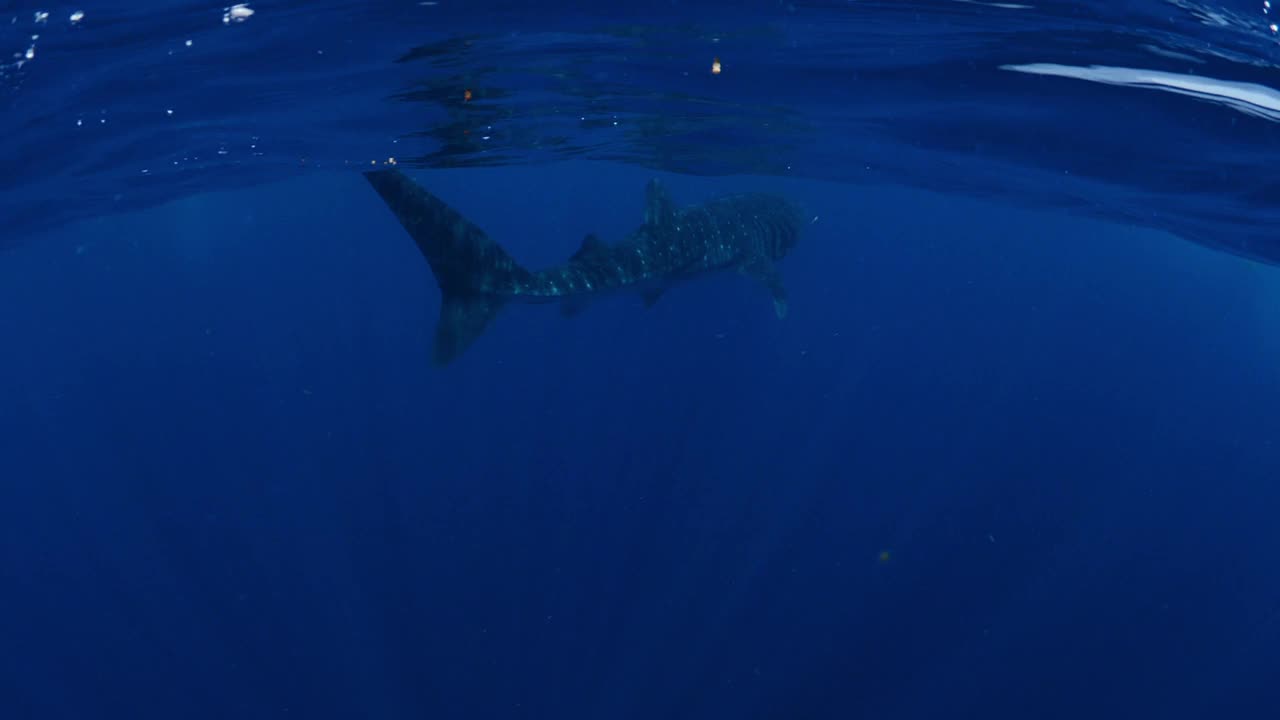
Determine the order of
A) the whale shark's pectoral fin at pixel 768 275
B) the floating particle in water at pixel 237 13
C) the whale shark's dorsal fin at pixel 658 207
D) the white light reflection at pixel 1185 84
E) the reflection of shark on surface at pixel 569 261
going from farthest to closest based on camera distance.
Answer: the whale shark's pectoral fin at pixel 768 275
the whale shark's dorsal fin at pixel 658 207
the reflection of shark on surface at pixel 569 261
the white light reflection at pixel 1185 84
the floating particle in water at pixel 237 13

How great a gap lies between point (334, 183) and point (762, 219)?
31.3m

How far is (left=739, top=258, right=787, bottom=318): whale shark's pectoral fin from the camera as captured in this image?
1450cm

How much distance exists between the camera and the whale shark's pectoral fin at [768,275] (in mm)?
14497

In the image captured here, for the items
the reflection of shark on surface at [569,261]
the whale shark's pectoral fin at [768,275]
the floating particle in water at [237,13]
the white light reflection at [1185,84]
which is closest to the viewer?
the floating particle in water at [237,13]

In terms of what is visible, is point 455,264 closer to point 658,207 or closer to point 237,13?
point 237,13

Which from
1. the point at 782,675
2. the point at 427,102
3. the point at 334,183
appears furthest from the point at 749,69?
the point at 334,183

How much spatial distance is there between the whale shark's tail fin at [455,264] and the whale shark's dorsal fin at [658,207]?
118 inches

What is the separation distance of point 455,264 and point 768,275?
722cm

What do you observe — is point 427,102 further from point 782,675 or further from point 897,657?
point 897,657

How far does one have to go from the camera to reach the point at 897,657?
50.3ft

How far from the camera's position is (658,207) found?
1230 cm

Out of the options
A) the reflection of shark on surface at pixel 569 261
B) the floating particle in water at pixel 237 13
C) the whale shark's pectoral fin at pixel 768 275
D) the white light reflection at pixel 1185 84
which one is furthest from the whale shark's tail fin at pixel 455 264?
the white light reflection at pixel 1185 84

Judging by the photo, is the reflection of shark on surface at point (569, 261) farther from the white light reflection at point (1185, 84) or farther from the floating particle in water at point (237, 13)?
the white light reflection at point (1185, 84)

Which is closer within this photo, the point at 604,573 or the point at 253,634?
the point at 253,634
